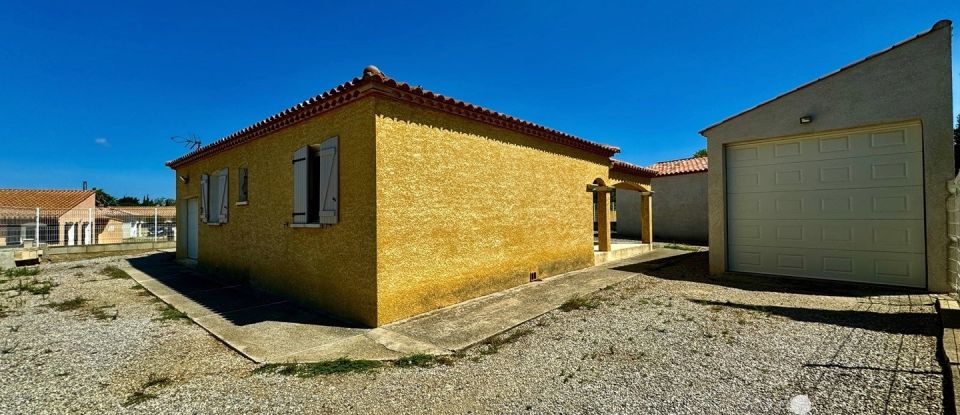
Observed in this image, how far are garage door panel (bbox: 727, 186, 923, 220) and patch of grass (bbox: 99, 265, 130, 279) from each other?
50.0 ft

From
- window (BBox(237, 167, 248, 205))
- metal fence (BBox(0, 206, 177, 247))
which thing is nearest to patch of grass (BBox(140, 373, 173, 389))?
window (BBox(237, 167, 248, 205))

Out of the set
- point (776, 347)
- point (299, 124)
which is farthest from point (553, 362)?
point (299, 124)

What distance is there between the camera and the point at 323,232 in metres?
6.06

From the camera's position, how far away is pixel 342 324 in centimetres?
544

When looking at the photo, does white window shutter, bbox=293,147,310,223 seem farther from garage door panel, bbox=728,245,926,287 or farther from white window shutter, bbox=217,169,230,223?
garage door panel, bbox=728,245,926,287

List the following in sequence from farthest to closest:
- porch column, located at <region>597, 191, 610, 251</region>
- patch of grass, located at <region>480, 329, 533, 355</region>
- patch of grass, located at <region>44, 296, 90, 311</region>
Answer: porch column, located at <region>597, 191, 610, 251</region> < patch of grass, located at <region>44, 296, 90, 311</region> < patch of grass, located at <region>480, 329, 533, 355</region>

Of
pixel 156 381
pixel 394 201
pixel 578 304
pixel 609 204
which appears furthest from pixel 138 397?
pixel 609 204

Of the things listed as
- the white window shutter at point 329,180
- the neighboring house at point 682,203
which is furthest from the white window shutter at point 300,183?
the neighboring house at point 682,203

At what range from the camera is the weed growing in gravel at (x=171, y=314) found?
19.4 ft

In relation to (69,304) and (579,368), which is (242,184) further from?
(579,368)

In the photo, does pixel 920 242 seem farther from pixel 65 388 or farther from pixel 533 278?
pixel 65 388

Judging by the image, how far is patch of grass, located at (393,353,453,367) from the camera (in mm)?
3949

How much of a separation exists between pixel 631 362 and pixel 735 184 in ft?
20.7

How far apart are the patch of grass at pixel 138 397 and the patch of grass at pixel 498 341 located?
307 centimetres
